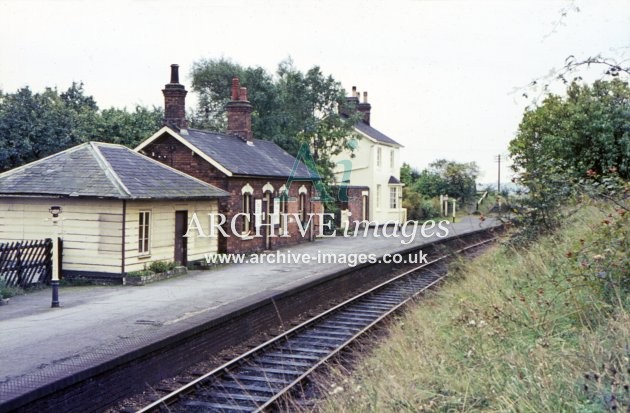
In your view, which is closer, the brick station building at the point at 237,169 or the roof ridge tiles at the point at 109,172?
the roof ridge tiles at the point at 109,172

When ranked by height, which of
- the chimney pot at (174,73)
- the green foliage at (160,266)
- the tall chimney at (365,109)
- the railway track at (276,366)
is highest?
the tall chimney at (365,109)

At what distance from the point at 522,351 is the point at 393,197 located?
40.4m

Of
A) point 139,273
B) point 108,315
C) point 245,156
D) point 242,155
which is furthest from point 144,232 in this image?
point 245,156

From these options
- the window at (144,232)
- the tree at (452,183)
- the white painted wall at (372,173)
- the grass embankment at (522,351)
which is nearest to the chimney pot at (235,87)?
the window at (144,232)

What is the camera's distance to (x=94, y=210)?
60.3ft

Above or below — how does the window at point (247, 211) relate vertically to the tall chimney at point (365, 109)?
below

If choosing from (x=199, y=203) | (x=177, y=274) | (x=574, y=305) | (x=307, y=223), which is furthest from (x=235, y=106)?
(x=574, y=305)

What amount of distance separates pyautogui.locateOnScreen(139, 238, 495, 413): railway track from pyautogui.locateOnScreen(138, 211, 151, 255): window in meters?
6.99

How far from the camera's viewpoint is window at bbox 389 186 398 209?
46.0m

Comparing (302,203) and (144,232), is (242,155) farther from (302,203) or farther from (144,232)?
(144,232)

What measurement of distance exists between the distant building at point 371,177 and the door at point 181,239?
19067 millimetres

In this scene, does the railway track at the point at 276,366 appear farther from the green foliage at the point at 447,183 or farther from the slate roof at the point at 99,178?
the green foliage at the point at 447,183

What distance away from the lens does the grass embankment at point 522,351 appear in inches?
195

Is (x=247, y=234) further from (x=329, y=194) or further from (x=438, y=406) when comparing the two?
(x=438, y=406)
